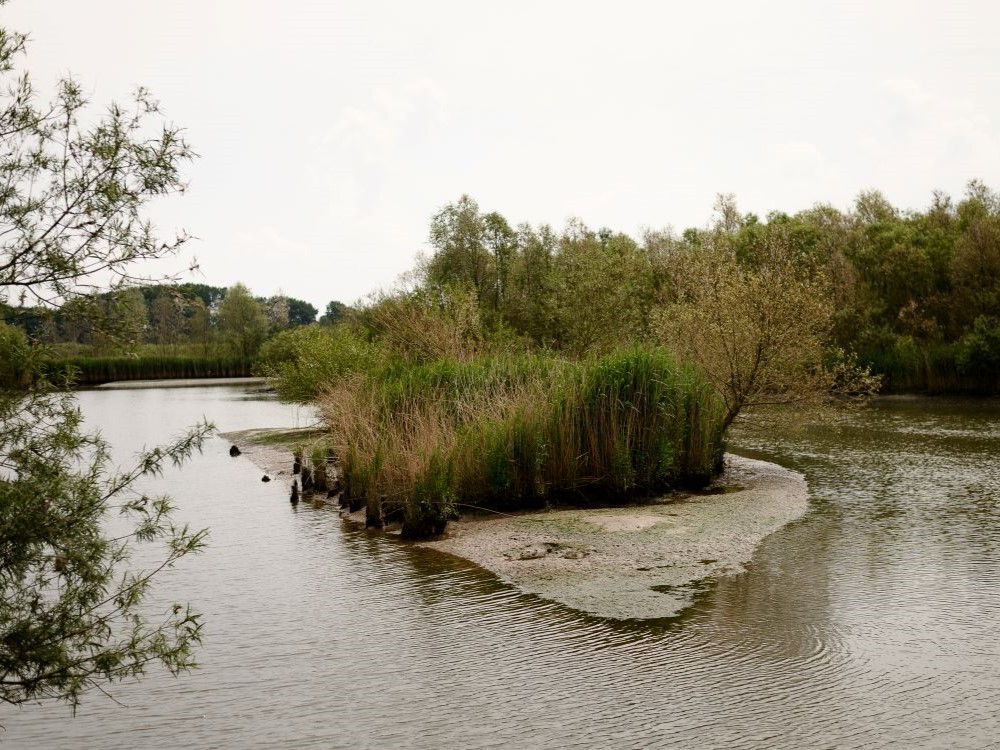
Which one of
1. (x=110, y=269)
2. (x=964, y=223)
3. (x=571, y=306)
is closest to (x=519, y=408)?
(x=110, y=269)

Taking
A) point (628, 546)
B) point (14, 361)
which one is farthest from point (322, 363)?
point (14, 361)

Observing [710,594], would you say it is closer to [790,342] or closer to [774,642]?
[774,642]

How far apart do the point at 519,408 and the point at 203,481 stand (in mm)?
8068

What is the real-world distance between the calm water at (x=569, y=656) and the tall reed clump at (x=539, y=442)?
1.09 m

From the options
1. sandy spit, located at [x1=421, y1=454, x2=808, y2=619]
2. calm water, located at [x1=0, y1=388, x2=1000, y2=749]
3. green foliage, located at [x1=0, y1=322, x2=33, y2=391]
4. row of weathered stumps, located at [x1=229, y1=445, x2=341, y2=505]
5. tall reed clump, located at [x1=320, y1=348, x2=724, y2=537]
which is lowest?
calm water, located at [x1=0, y1=388, x2=1000, y2=749]

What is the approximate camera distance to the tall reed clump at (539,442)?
43.3 ft

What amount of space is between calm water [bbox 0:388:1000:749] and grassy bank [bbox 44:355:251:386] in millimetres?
52648

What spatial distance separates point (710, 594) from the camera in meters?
9.08

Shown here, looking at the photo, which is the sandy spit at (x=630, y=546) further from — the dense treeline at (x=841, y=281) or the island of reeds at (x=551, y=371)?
the dense treeline at (x=841, y=281)

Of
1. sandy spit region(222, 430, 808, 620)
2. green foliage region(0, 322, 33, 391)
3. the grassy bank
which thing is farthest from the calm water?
the grassy bank

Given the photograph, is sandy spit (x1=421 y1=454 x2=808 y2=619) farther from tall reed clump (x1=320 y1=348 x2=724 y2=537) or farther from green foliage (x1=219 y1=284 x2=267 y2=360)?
green foliage (x1=219 y1=284 x2=267 y2=360)

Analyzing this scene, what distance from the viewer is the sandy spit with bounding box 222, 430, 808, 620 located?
927 centimetres

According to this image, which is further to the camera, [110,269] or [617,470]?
[617,470]

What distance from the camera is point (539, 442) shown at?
13484 millimetres
